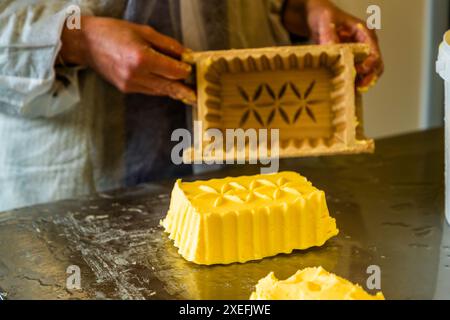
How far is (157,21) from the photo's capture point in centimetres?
137

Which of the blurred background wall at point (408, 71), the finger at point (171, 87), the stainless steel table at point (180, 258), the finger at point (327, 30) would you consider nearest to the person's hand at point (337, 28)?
the finger at point (327, 30)

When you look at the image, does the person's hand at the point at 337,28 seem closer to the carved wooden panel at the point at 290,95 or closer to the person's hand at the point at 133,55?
the carved wooden panel at the point at 290,95

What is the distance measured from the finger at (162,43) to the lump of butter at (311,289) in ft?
1.69

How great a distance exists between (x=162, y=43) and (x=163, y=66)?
0.18ft

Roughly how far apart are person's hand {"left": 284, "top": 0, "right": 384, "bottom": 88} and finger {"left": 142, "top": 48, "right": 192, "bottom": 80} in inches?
14.1

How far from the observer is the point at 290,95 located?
1311mm

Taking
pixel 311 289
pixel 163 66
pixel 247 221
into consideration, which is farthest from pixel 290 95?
pixel 311 289

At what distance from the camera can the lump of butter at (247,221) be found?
948 mm

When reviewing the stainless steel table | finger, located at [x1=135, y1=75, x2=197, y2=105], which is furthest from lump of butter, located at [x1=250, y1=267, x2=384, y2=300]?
finger, located at [x1=135, y1=75, x2=197, y2=105]

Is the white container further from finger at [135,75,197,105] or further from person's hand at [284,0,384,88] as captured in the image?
finger at [135,75,197,105]

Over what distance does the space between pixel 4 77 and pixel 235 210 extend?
0.60 meters

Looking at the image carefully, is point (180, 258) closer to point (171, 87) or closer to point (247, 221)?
point (247, 221)
